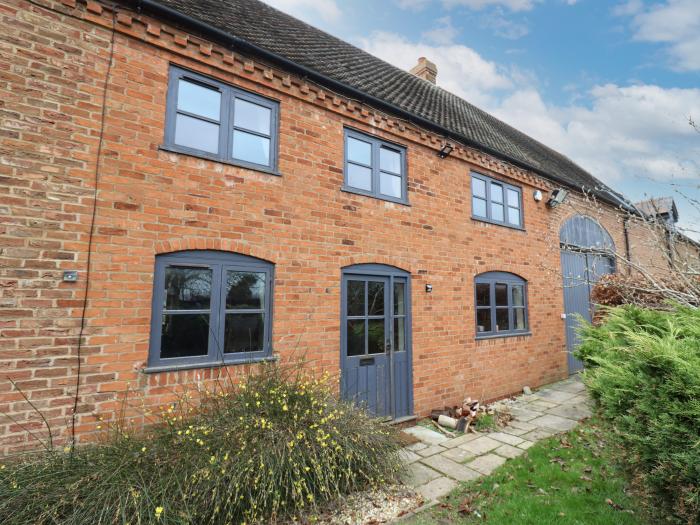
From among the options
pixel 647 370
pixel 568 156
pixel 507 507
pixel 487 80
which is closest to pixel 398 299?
pixel 507 507

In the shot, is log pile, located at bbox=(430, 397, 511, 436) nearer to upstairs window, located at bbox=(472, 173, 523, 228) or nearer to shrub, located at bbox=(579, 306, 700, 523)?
shrub, located at bbox=(579, 306, 700, 523)

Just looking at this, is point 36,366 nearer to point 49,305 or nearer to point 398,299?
point 49,305

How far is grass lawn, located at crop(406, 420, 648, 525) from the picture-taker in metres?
3.17

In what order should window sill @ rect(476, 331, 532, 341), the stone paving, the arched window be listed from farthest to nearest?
the arched window < window sill @ rect(476, 331, 532, 341) < the stone paving

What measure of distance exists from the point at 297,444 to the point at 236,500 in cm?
66

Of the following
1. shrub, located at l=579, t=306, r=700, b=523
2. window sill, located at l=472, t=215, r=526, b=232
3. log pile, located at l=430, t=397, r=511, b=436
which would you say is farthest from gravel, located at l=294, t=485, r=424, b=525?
window sill, located at l=472, t=215, r=526, b=232

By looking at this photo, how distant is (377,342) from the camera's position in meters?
5.75

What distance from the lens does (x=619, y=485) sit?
12.1 feet

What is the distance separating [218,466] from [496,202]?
780cm

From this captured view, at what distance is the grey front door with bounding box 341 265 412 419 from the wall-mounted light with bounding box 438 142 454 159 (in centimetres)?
285

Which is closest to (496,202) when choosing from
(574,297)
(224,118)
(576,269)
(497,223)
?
(497,223)

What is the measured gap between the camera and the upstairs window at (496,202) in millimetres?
7754

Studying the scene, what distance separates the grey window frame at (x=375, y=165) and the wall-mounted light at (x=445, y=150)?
3.18 feet

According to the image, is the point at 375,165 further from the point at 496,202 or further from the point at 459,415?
the point at 459,415
